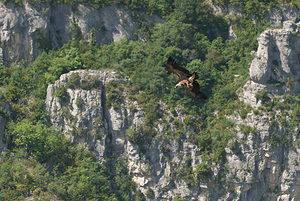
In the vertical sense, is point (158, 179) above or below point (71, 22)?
below

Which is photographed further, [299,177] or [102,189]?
[299,177]

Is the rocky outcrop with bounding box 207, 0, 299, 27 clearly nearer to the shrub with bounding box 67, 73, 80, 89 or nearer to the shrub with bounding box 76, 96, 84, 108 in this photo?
the shrub with bounding box 67, 73, 80, 89

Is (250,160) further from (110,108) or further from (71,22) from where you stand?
(71,22)

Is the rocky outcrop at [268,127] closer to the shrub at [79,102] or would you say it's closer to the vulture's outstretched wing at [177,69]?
the shrub at [79,102]

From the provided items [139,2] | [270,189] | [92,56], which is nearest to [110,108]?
[92,56]

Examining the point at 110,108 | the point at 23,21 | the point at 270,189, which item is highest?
the point at 23,21

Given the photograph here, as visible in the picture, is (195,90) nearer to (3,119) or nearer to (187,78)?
(187,78)
